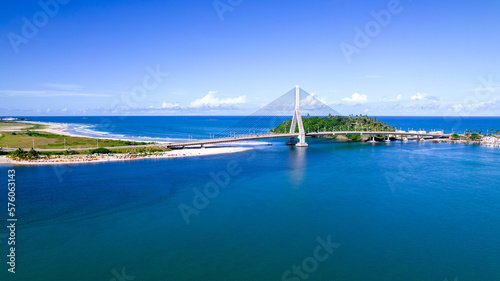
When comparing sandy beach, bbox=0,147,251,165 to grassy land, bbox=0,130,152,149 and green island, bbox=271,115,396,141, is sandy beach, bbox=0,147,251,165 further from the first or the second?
green island, bbox=271,115,396,141

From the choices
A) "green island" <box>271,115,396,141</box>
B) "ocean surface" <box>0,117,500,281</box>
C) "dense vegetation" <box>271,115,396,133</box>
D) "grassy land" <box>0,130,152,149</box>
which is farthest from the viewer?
"dense vegetation" <box>271,115,396,133</box>

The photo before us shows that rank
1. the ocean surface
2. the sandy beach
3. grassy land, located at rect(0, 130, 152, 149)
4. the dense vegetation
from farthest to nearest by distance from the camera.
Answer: the dense vegetation, grassy land, located at rect(0, 130, 152, 149), the sandy beach, the ocean surface

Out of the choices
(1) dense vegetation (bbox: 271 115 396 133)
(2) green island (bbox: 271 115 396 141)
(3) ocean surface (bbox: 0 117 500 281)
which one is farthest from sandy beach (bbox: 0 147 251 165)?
(1) dense vegetation (bbox: 271 115 396 133)

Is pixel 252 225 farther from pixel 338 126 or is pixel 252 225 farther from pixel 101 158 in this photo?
pixel 338 126

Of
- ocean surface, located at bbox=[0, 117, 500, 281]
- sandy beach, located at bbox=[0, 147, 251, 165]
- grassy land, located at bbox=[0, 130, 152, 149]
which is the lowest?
ocean surface, located at bbox=[0, 117, 500, 281]

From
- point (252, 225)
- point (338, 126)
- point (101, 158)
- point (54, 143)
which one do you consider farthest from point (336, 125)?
point (252, 225)

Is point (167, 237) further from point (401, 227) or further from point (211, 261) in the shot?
point (401, 227)

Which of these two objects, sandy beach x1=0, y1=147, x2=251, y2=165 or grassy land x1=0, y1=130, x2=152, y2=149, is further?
grassy land x1=0, y1=130, x2=152, y2=149

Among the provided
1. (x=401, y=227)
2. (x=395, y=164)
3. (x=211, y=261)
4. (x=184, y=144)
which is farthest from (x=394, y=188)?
(x=184, y=144)

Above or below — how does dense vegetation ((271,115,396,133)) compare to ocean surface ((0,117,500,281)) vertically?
above
